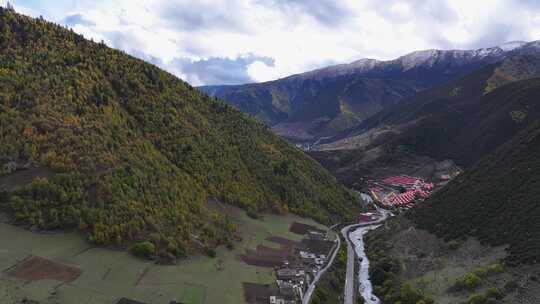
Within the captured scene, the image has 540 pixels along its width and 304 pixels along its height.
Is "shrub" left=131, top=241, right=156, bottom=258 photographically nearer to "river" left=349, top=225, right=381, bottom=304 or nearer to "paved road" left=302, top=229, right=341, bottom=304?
"paved road" left=302, top=229, right=341, bottom=304

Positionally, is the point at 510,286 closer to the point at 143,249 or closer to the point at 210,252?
the point at 210,252

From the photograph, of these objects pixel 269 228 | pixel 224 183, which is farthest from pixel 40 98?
pixel 269 228

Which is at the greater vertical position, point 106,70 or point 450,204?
point 106,70

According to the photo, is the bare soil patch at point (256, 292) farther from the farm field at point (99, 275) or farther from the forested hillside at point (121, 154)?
the forested hillside at point (121, 154)

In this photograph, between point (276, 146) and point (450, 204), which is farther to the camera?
point (276, 146)

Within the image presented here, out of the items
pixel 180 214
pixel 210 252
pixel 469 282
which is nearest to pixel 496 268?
pixel 469 282

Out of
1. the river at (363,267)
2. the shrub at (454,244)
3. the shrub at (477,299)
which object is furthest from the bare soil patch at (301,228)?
the shrub at (477,299)

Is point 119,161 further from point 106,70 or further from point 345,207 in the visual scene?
point 345,207
